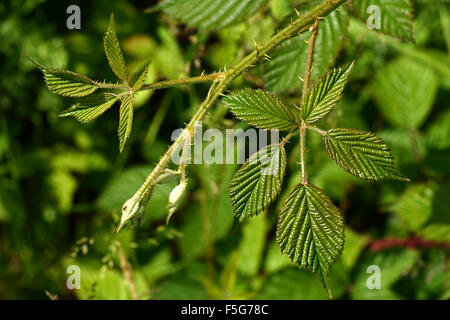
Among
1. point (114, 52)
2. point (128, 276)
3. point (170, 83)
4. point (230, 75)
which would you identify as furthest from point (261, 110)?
point (128, 276)

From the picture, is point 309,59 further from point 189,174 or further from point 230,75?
point 189,174

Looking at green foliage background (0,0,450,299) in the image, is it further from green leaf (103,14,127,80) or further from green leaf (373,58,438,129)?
green leaf (103,14,127,80)

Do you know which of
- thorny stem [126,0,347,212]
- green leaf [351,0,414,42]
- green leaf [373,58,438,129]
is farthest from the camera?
green leaf [373,58,438,129]

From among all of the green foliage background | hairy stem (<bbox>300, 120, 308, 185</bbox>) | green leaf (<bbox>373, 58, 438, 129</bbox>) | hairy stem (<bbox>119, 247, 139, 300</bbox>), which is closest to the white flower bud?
hairy stem (<bbox>300, 120, 308, 185</bbox>)

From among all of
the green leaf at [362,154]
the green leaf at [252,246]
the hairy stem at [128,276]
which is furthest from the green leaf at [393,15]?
the hairy stem at [128,276]

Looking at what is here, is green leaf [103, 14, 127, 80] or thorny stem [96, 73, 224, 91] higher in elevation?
green leaf [103, 14, 127, 80]
